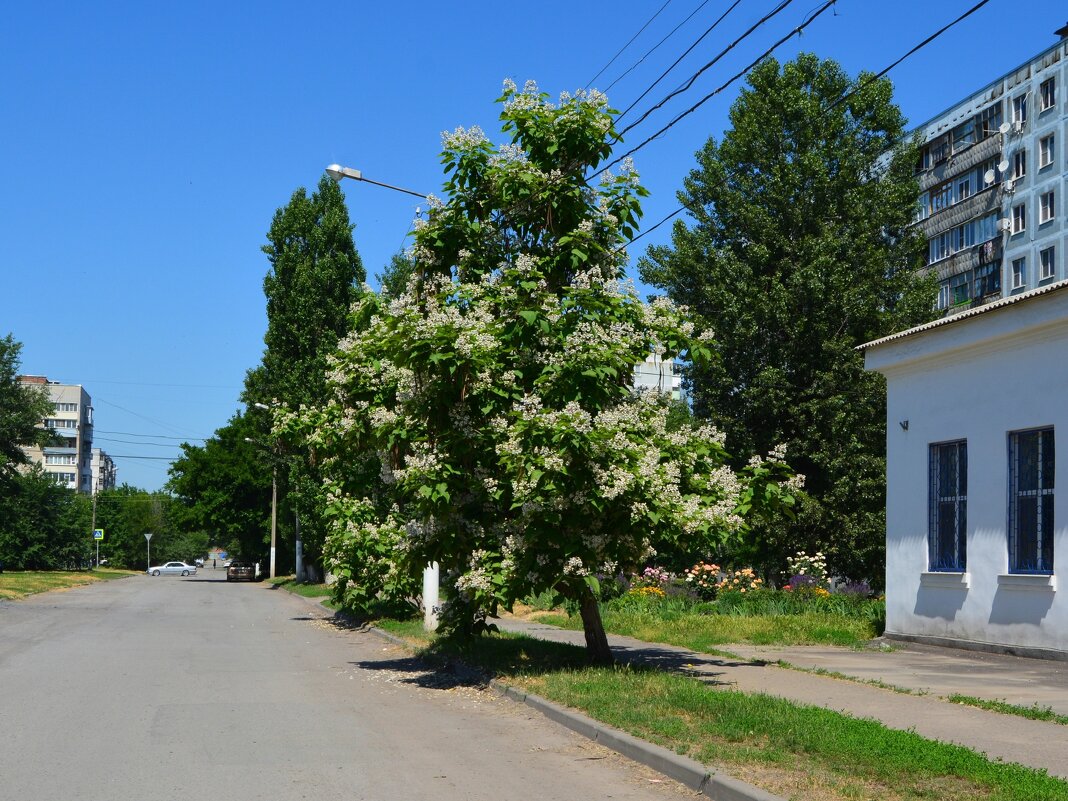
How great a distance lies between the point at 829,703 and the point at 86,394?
16230 centimetres

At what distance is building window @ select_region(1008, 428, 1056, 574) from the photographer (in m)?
15.8

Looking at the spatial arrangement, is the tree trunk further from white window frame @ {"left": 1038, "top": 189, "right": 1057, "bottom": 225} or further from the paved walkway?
white window frame @ {"left": 1038, "top": 189, "right": 1057, "bottom": 225}

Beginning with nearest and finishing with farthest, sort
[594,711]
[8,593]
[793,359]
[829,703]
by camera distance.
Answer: [594,711] < [829,703] < [793,359] < [8,593]

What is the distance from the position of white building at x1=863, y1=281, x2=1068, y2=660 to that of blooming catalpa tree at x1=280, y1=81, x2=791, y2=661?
4295mm

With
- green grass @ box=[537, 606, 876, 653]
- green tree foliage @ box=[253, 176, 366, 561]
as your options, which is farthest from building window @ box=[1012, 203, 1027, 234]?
green grass @ box=[537, 606, 876, 653]

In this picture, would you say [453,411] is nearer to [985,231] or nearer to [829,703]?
[829,703]

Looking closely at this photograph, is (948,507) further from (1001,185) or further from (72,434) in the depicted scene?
(72,434)

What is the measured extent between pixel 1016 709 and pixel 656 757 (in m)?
4.29

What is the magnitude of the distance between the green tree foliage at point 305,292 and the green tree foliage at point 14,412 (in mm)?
43086

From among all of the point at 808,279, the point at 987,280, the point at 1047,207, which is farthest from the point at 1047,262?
the point at 808,279

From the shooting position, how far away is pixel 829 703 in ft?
37.1

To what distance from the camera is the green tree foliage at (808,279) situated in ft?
103

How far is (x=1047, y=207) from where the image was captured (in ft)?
179

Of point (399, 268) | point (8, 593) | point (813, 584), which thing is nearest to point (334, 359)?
point (813, 584)
